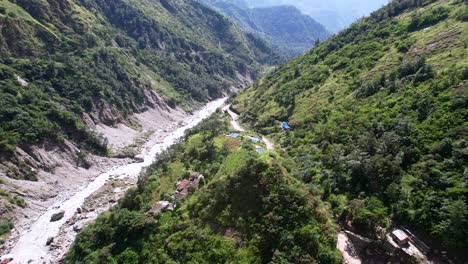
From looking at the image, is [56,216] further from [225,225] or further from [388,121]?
[388,121]

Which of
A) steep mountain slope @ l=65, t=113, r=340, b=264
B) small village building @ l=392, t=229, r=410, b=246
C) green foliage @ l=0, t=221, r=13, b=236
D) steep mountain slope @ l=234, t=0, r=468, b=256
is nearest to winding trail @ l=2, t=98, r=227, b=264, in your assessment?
green foliage @ l=0, t=221, r=13, b=236

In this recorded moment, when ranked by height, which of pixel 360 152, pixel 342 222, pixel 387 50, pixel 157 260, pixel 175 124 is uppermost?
Result: pixel 387 50

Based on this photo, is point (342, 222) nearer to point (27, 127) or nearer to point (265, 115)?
point (265, 115)

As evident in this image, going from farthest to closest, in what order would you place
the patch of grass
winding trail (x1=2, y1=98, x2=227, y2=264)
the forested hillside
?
the forested hillside < the patch of grass < winding trail (x1=2, y1=98, x2=227, y2=264)

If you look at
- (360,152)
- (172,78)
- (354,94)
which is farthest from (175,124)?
(360,152)

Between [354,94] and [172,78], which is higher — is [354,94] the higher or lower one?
the higher one

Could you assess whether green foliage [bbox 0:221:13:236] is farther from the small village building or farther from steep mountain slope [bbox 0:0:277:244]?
the small village building

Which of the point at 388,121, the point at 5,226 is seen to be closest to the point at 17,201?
the point at 5,226
